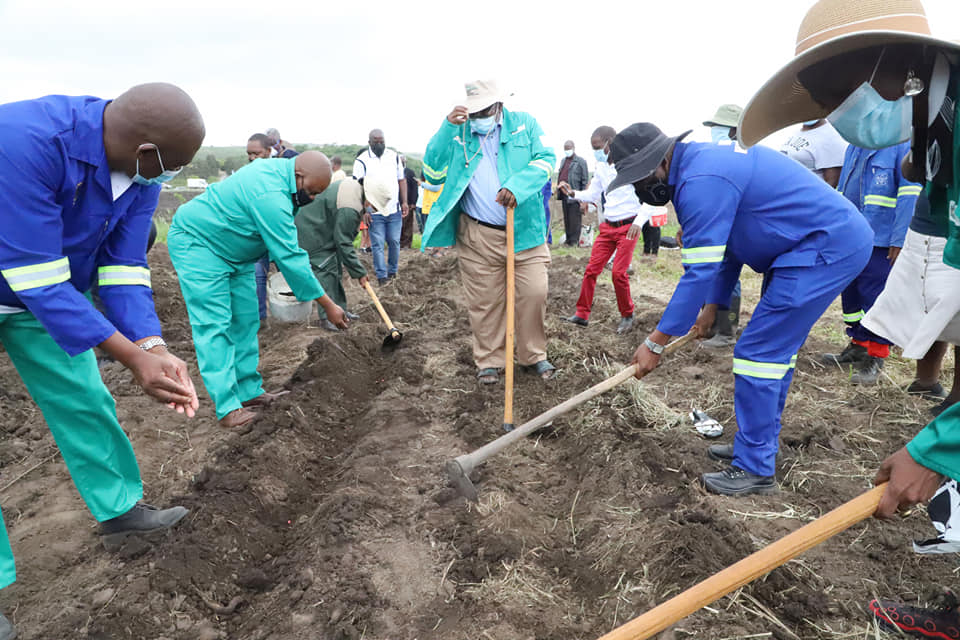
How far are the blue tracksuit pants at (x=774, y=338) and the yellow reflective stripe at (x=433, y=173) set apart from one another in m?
2.69

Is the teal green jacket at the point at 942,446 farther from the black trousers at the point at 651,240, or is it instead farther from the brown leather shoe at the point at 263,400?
the black trousers at the point at 651,240

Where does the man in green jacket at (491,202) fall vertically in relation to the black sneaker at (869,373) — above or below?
above

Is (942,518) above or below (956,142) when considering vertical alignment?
below

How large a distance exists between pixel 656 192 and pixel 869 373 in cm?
296

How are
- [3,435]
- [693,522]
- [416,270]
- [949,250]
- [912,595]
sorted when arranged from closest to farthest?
1. [949,250]
2. [912,595]
3. [693,522]
4. [3,435]
5. [416,270]

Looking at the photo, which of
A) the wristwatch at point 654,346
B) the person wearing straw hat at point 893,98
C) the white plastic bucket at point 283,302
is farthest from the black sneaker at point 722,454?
the white plastic bucket at point 283,302

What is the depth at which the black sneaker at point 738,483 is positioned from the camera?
3.08 meters

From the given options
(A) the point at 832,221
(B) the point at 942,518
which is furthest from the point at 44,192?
(A) the point at 832,221

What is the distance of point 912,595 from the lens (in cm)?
237

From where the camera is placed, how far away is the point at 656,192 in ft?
9.98

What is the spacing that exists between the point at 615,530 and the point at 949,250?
1858 millimetres

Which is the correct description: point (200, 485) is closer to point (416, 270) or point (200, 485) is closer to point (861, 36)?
point (861, 36)

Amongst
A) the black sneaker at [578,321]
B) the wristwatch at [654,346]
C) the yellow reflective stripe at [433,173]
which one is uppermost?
the yellow reflective stripe at [433,173]

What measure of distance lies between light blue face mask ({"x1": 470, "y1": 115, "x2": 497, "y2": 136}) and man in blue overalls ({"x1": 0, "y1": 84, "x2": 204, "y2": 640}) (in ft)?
7.42
